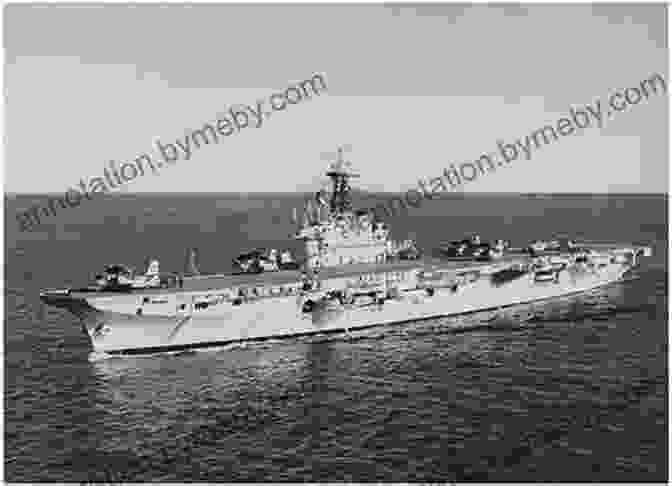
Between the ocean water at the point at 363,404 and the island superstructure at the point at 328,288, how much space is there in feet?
3.35

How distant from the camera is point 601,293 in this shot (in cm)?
4125

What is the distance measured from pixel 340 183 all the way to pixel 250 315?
415 inches

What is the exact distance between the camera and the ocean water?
58.5ft

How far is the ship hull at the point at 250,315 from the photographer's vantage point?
90.4 feet

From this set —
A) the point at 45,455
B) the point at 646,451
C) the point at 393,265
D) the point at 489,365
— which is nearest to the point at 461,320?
the point at 393,265

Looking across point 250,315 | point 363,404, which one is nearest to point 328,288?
point 250,315

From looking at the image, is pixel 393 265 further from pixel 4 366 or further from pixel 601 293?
pixel 4 366

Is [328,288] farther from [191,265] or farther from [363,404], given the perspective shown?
[363,404]

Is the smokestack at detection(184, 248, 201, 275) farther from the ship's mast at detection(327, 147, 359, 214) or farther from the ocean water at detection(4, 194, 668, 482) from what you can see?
the ship's mast at detection(327, 147, 359, 214)

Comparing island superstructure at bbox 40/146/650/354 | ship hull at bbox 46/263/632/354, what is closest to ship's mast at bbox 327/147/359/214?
island superstructure at bbox 40/146/650/354

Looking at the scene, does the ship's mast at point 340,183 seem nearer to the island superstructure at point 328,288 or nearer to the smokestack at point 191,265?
the island superstructure at point 328,288

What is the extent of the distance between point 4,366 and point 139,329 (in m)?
5.73

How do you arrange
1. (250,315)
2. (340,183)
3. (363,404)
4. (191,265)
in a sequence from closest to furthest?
(363,404)
(250,315)
(191,265)
(340,183)

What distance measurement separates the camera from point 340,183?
36.2m
